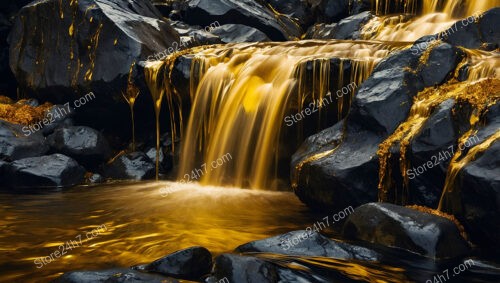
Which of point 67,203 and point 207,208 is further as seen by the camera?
point 67,203

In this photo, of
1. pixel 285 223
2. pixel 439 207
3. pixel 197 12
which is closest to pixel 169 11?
pixel 197 12

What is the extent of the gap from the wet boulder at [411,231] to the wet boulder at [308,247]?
0.37 metres

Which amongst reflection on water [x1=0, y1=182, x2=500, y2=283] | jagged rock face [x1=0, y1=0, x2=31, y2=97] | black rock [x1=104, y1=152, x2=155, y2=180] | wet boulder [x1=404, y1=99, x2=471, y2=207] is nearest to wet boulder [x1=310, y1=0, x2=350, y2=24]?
black rock [x1=104, y1=152, x2=155, y2=180]

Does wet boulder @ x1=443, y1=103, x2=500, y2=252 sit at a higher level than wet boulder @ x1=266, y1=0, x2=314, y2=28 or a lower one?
lower

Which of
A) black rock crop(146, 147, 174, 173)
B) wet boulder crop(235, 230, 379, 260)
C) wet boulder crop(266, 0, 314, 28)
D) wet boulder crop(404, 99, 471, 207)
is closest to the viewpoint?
wet boulder crop(235, 230, 379, 260)

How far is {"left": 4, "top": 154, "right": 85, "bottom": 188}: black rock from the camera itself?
1023cm

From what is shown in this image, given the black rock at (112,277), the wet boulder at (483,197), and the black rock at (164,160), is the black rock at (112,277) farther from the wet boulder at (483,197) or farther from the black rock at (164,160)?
the black rock at (164,160)

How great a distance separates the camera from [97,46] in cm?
1234

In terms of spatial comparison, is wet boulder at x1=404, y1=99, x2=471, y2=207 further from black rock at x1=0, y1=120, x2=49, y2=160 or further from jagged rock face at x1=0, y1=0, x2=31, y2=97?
jagged rock face at x1=0, y1=0, x2=31, y2=97

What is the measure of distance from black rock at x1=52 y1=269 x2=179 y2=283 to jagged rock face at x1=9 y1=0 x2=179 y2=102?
841 cm

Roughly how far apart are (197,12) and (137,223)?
11.0 meters

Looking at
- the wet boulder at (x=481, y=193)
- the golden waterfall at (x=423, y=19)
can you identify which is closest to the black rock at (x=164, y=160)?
the golden waterfall at (x=423, y=19)

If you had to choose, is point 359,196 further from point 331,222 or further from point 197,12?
point 197,12

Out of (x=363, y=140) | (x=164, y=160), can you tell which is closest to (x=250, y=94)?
(x=164, y=160)
